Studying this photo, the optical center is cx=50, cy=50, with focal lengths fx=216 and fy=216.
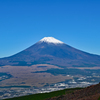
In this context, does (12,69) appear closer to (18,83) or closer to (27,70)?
(27,70)

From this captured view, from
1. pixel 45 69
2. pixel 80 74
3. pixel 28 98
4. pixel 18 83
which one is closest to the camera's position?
pixel 28 98

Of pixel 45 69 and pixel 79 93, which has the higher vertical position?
pixel 45 69

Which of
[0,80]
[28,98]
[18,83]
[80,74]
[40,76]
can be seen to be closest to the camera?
[28,98]

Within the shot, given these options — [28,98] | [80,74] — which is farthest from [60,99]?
[80,74]

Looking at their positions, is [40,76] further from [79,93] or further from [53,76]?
[79,93]

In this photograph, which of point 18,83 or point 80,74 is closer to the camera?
point 18,83

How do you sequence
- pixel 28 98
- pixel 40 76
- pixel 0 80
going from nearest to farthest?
pixel 28 98 → pixel 0 80 → pixel 40 76

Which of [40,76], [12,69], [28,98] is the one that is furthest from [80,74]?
[28,98]

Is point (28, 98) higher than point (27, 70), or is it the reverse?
point (27, 70)

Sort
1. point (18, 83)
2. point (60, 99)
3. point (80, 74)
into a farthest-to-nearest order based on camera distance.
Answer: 1. point (80, 74)
2. point (18, 83)
3. point (60, 99)
